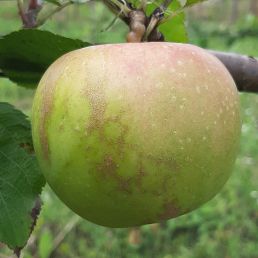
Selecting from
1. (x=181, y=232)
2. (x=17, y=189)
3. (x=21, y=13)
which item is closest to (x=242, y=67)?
(x=21, y=13)

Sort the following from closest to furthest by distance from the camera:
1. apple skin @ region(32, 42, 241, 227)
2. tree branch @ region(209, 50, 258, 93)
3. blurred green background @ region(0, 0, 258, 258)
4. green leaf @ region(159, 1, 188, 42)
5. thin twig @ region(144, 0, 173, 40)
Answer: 1. apple skin @ region(32, 42, 241, 227)
2. thin twig @ region(144, 0, 173, 40)
3. green leaf @ region(159, 1, 188, 42)
4. tree branch @ region(209, 50, 258, 93)
5. blurred green background @ region(0, 0, 258, 258)

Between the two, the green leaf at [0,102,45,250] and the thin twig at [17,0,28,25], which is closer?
the green leaf at [0,102,45,250]

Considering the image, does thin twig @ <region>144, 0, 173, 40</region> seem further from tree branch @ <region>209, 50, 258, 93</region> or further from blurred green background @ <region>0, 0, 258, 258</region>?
blurred green background @ <region>0, 0, 258, 258</region>

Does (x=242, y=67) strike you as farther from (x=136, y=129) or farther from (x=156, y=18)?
(x=136, y=129)

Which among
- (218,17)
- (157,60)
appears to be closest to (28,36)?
(157,60)

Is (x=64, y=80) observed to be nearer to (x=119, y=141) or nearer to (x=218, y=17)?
(x=119, y=141)

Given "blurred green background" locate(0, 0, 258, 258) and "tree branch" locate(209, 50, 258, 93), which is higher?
"tree branch" locate(209, 50, 258, 93)

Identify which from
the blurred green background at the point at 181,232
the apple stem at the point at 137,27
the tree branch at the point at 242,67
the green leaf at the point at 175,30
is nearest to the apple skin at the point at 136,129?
the apple stem at the point at 137,27

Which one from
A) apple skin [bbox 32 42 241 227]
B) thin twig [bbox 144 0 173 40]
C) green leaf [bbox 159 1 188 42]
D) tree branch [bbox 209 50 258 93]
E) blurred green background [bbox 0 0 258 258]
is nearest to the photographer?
apple skin [bbox 32 42 241 227]

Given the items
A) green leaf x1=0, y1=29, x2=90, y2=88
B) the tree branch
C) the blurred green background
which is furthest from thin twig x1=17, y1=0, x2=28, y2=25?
the blurred green background
